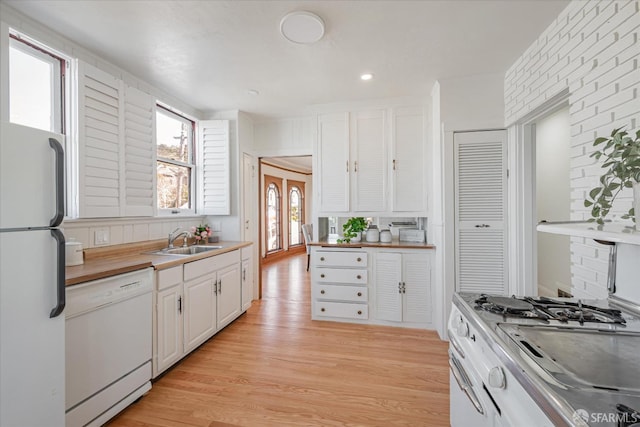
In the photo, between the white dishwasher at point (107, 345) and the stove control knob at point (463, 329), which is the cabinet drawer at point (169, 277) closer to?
the white dishwasher at point (107, 345)

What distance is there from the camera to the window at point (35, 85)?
1926 millimetres

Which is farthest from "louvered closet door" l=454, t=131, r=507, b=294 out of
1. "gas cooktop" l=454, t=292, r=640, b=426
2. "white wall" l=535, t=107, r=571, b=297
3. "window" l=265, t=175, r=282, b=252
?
"window" l=265, t=175, r=282, b=252

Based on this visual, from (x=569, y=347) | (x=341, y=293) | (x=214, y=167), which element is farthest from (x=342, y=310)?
(x=569, y=347)

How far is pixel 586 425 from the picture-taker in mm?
586

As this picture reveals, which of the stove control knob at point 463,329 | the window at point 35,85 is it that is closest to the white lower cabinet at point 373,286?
the stove control knob at point 463,329

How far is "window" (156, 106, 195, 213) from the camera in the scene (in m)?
3.22

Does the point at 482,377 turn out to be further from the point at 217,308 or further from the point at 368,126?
the point at 368,126

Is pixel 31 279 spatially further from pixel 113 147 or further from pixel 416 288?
pixel 416 288

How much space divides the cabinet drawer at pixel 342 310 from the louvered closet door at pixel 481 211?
3.49ft

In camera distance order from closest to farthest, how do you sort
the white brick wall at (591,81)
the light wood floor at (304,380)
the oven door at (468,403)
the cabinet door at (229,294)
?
the oven door at (468,403)
the white brick wall at (591,81)
the light wood floor at (304,380)
the cabinet door at (229,294)

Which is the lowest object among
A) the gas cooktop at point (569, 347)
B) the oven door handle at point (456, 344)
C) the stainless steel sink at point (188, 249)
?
the oven door handle at point (456, 344)

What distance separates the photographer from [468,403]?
1.23 metres

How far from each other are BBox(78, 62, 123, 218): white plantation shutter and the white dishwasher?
2.61 feet

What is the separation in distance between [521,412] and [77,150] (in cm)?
294
